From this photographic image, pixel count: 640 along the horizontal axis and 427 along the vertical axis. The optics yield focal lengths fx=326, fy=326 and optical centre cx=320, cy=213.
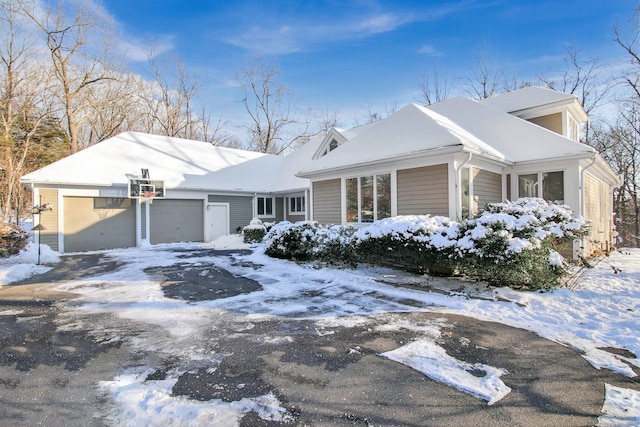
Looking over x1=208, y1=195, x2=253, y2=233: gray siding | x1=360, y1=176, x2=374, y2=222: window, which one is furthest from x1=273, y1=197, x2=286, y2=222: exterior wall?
x1=360, y1=176, x2=374, y2=222: window

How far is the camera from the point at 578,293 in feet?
19.9

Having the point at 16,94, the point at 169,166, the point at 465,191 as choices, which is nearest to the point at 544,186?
the point at 465,191

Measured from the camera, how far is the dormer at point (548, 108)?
12.0m

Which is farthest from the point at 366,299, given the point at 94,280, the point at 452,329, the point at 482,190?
the point at 94,280

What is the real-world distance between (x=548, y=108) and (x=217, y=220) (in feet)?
52.2

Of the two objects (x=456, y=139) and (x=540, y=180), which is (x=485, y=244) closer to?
(x=456, y=139)

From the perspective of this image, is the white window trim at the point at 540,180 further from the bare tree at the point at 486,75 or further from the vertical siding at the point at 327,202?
the bare tree at the point at 486,75

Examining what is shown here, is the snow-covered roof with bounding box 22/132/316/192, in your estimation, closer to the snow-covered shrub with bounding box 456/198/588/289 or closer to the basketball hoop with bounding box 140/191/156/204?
the basketball hoop with bounding box 140/191/156/204

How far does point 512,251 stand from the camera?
5.76m

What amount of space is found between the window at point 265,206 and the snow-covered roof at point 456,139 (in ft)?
26.0

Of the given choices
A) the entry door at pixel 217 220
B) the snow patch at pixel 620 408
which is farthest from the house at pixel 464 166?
the entry door at pixel 217 220

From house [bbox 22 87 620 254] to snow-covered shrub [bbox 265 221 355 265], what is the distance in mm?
1706

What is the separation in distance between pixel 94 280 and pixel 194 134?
26.6 metres

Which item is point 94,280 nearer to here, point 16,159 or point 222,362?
point 222,362
